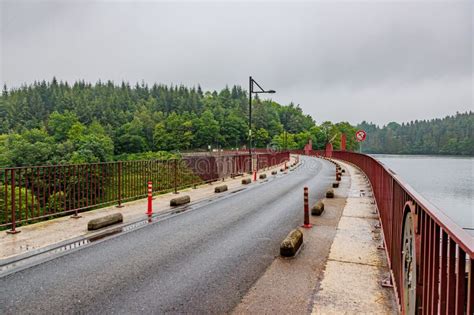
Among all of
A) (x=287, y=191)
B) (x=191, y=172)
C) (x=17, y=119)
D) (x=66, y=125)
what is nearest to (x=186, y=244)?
(x=287, y=191)

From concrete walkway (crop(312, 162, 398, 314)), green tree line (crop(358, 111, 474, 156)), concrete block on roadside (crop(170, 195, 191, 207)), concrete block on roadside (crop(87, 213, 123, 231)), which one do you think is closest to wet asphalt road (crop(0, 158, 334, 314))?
concrete block on roadside (crop(87, 213, 123, 231))

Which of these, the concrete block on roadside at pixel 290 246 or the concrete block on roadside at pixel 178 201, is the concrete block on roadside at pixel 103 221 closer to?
the concrete block on roadside at pixel 178 201

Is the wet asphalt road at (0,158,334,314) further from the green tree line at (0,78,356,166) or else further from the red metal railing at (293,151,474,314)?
the green tree line at (0,78,356,166)

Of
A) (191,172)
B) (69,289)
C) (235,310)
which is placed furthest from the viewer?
(191,172)

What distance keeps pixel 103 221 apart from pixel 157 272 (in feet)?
12.1

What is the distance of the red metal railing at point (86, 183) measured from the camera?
27.5 ft

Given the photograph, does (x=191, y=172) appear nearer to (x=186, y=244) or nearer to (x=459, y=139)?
(x=186, y=244)

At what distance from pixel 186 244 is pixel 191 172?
10.9m

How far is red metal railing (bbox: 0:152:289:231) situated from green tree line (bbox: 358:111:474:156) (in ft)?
439

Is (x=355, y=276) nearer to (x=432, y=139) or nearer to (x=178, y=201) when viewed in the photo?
(x=178, y=201)

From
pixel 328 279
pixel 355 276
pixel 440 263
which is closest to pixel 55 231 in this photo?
pixel 328 279

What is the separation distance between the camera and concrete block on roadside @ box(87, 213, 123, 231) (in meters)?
8.26

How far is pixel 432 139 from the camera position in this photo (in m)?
142

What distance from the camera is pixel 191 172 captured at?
1798cm
